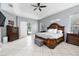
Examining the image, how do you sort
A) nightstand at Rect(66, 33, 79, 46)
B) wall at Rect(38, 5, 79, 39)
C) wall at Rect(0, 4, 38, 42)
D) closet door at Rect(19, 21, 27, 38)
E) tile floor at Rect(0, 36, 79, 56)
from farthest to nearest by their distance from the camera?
closet door at Rect(19, 21, 27, 38) → wall at Rect(0, 4, 38, 42) → wall at Rect(38, 5, 79, 39) → nightstand at Rect(66, 33, 79, 46) → tile floor at Rect(0, 36, 79, 56)

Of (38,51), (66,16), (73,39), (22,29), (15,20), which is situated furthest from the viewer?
(22,29)

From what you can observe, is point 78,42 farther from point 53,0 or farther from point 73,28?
point 53,0

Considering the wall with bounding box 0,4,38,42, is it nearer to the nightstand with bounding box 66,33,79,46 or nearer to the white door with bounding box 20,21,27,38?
the white door with bounding box 20,21,27,38

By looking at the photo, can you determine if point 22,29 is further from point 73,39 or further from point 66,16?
point 73,39

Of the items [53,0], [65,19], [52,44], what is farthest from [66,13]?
[53,0]

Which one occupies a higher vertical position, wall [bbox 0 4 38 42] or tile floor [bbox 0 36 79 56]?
wall [bbox 0 4 38 42]

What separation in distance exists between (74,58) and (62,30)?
576 cm

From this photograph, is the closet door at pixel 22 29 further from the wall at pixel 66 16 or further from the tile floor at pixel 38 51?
the tile floor at pixel 38 51

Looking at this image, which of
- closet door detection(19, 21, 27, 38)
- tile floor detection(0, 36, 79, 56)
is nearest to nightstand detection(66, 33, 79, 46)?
tile floor detection(0, 36, 79, 56)

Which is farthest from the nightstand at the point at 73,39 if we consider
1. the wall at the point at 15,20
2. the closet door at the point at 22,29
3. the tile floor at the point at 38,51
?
the closet door at the point at 22,29

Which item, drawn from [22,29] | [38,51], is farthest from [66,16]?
[22,29]

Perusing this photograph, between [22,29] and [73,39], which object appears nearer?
[73,39]

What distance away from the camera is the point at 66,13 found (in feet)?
21.9

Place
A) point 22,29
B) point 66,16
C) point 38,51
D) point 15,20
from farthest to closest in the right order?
point 22,29
point 15,20
point 66,16
point 38,51
